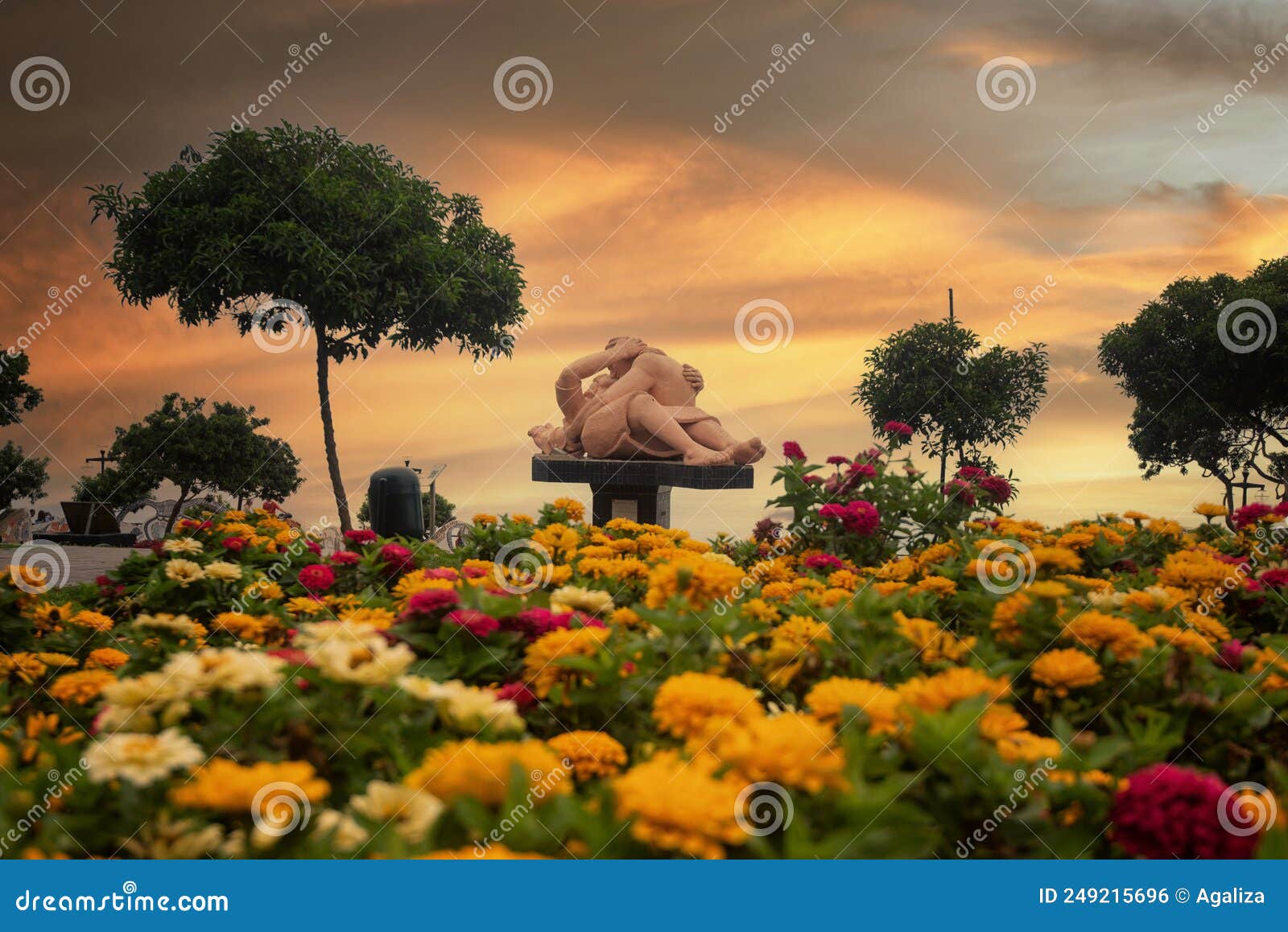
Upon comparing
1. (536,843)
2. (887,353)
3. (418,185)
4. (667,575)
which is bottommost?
(536,843)

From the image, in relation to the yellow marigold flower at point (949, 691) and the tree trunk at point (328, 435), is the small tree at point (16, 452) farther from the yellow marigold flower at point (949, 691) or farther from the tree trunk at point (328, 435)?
the yellow marigold flower at point (949, 691)

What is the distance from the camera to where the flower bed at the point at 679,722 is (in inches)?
51.7

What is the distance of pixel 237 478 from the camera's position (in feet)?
72.3

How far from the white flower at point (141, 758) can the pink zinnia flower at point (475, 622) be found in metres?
0.74

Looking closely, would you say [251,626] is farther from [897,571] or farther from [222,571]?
[897,571]

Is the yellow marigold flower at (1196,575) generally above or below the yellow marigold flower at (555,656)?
above

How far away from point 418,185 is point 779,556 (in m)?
14.1

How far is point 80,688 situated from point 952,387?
1723 centimetres

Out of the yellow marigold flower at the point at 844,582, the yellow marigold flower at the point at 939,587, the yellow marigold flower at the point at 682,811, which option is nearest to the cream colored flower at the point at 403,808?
the yellow marigold flower at the point at 682,811

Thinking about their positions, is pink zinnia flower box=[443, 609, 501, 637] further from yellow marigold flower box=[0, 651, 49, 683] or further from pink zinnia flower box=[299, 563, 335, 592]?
yellow marigold flower box=[0, 651, 49, 683]

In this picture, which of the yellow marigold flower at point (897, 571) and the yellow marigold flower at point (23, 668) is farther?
the yellow marigold flower at point (897, 571)

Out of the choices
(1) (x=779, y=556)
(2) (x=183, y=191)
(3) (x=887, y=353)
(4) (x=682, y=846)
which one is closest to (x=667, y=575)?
(4) (x=682, y=846)

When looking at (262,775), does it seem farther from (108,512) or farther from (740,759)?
(108,512)

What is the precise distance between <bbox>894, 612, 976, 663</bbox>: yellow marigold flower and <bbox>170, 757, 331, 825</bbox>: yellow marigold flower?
1.47 metres
